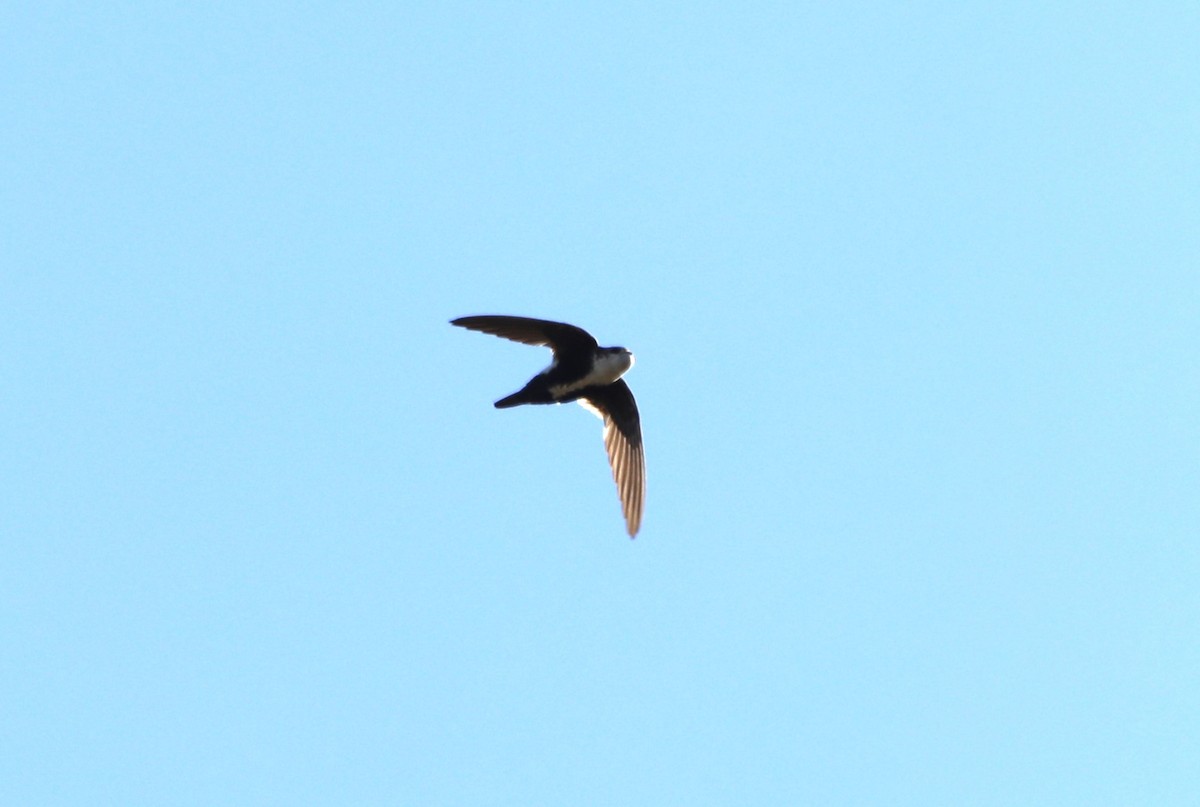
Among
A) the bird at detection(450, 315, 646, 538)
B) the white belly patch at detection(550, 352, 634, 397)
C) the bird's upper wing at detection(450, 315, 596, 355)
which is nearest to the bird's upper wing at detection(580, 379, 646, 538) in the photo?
the bird at detection(450, 315, 646, 538)

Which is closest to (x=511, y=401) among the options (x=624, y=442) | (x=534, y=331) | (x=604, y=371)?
(x=534, y=331)

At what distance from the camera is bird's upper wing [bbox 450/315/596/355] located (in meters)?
13.6

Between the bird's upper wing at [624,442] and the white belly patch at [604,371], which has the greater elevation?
the white belly patch at [604,371]

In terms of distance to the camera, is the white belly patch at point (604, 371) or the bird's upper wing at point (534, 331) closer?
the bird's upper wing at point (534, 331)

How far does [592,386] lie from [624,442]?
1.86 ft

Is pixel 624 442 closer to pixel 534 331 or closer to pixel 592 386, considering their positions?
pixel 592 386

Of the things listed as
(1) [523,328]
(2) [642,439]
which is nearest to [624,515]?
(2) [642,439]

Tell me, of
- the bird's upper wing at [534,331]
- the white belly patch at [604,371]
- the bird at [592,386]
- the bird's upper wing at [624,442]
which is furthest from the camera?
the bird's upper wing at [624,442]

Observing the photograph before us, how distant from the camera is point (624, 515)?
14328 millimetres

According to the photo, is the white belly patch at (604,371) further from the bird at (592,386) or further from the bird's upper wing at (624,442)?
the bird's upper wing at (624,442)

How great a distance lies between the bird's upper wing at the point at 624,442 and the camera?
14.4m

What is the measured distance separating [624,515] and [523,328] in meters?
1.49

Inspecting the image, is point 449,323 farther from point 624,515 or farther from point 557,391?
point 624,515

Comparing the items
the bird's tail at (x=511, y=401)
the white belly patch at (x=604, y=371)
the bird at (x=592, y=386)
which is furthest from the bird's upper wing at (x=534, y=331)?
the bird's tail at (x=511, y=401)
